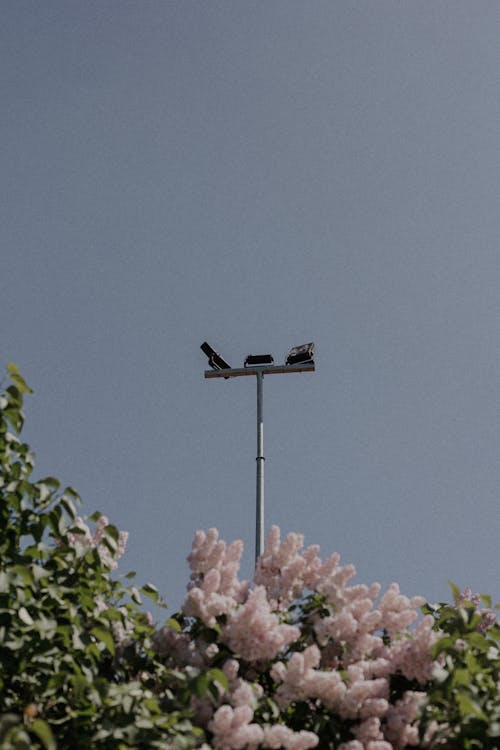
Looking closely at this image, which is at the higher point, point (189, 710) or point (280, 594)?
point (280, 594)

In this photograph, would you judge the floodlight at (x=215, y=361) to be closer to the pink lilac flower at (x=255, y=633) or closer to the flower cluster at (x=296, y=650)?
the flower cluster at (x=296, y=650)

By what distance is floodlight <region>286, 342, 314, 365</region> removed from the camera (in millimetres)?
12250

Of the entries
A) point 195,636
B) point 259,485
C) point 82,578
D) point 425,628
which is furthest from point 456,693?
point 259,485

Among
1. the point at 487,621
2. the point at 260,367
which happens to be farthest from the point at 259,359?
the point at 487,621

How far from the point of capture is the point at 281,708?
4.03 metres

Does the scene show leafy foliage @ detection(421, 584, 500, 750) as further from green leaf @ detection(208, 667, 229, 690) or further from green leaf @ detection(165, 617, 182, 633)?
green leaf @ detection(165, 617, 182, 633)

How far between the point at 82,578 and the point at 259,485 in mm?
6588

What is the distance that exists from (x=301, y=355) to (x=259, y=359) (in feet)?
2.08

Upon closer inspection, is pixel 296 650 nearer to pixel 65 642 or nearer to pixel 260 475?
pixel 65 642

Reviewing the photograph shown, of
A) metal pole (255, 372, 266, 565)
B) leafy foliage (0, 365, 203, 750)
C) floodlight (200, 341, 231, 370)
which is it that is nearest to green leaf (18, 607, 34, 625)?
leafy foliage (0, 365, 203, 750)

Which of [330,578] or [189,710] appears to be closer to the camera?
[189,710]

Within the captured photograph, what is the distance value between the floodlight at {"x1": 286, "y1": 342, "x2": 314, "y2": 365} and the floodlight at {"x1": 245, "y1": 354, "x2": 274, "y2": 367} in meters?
0.29

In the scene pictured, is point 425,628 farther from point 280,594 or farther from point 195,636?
point 195,636

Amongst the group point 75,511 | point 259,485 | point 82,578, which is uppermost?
point 259,485
